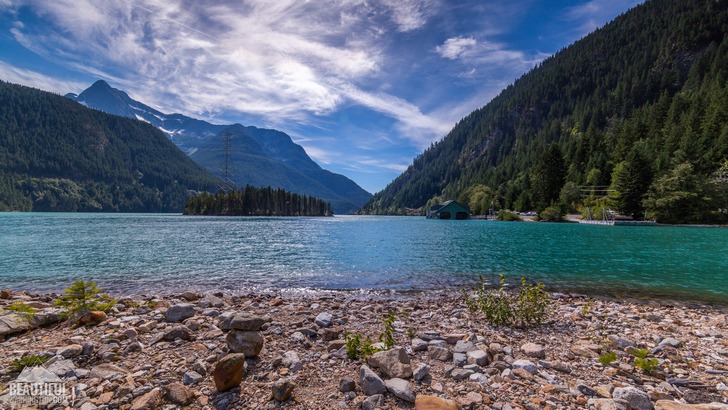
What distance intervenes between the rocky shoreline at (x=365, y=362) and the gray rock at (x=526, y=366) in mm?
25

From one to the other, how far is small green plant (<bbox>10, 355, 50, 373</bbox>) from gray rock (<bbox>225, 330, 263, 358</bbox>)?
3667mm

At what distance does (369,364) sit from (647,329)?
31.8 ft

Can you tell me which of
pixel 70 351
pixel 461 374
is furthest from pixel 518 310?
pixel 70 351

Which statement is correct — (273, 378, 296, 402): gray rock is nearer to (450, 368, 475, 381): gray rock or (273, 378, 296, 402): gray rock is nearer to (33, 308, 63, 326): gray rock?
(450, 368, 475, 381): gray rock

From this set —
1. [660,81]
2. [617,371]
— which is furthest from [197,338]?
[660,81]

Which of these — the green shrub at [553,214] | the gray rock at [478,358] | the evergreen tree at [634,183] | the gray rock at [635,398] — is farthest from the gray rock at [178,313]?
the green shrub at [553,214]

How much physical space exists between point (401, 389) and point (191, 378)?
4.04 m

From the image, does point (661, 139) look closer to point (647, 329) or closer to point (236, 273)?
point (647, 329)

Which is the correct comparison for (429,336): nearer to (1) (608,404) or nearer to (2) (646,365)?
(1) (608,404)

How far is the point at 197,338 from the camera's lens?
8.02 meters

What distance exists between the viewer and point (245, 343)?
6.82m

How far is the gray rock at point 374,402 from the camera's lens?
512 centimetres

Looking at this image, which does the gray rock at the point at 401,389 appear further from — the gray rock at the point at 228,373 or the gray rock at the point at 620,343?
the gray rock at the point at 620,343

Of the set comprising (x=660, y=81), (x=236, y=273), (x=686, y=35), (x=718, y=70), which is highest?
(x=686, y=35)
